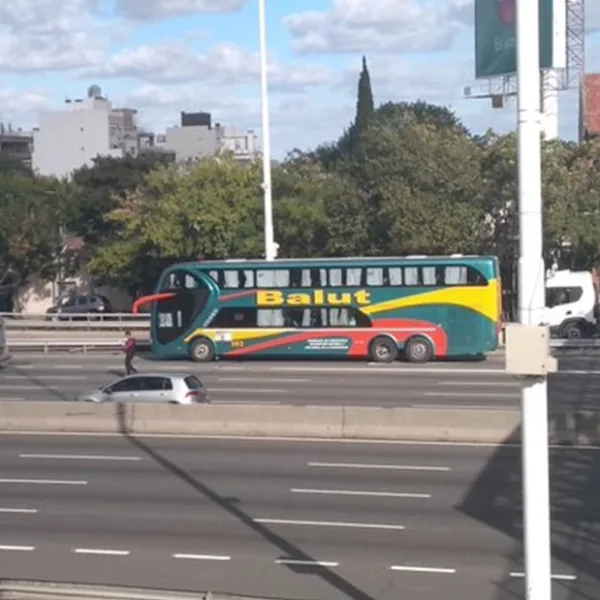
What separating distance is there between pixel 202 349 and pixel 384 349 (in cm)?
585

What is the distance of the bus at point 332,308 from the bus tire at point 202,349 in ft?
0.10

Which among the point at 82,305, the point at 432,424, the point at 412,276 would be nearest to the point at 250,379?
the point at 412,276

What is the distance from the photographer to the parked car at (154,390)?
31219 millimetres

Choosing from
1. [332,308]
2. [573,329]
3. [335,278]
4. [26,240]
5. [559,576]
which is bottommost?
[559,576]

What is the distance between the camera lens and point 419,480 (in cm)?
2230

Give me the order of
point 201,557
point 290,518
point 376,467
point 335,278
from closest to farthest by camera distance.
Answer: point 201,557
point 290,518
point 376,467
point 335,278

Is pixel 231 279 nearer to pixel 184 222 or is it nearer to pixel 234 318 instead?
pixel 234 318

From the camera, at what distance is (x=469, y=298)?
139 feet

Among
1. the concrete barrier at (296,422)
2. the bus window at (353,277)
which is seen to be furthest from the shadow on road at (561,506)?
the bus window at (353,277)

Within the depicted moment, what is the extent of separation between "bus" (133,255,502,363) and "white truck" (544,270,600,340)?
7166mm

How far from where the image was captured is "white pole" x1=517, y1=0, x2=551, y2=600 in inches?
425

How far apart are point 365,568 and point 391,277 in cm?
2716

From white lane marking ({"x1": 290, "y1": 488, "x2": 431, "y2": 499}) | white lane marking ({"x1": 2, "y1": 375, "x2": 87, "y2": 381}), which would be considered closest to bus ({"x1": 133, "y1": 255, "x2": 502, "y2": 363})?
white lane marking ({"x1": 2, "y1": 375, "x2": 87, "y2": 381})

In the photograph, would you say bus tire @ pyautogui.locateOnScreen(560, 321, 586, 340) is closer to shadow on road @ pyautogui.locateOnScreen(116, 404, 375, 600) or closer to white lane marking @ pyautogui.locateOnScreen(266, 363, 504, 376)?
white lane marking @ pyautogui.locateOnScreen(266, 363, 504, 376)
